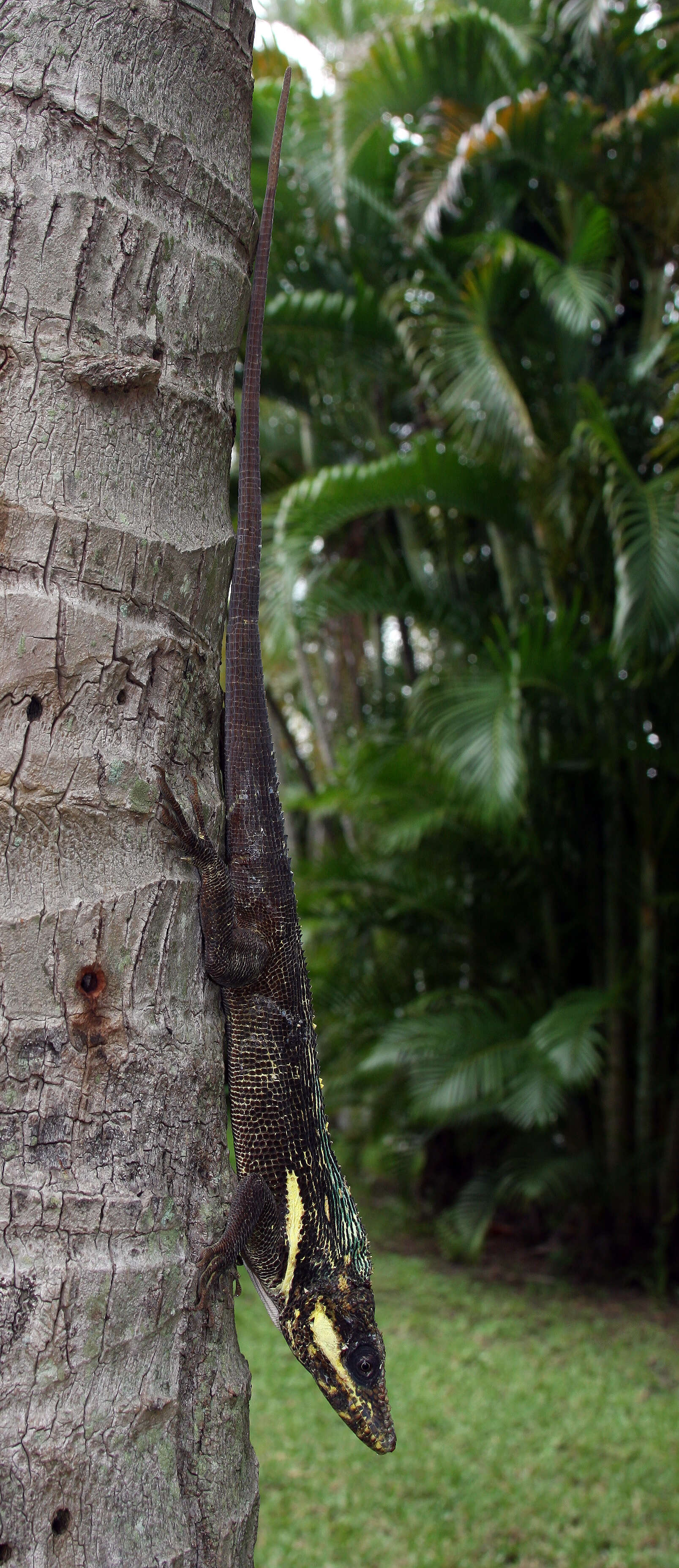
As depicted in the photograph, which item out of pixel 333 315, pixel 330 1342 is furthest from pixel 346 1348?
pixel 333 315

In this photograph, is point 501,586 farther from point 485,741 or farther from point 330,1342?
point 330,1342

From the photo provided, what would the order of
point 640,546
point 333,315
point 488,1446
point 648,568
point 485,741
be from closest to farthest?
point 488,1446, point 648,568, point 640,546, point 485,741, point 333,315

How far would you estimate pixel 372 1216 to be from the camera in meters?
7.76

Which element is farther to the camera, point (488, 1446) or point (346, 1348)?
point (488, 1446)

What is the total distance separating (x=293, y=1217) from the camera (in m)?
1.86

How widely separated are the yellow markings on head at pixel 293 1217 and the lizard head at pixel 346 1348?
0.12 m

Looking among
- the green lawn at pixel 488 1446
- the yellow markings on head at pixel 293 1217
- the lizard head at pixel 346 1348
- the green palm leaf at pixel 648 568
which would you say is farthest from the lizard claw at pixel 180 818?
the green palm leaf at pixel 648 568

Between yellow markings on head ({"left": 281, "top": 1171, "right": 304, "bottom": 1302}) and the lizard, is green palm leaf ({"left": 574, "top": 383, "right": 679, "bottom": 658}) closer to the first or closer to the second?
the lizard

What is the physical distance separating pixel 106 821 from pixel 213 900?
11.7 inches

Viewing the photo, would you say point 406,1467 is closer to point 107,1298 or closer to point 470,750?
point 470,750

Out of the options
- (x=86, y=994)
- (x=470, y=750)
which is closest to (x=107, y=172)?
(x=86, y=994)

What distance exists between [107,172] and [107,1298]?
1.38 m

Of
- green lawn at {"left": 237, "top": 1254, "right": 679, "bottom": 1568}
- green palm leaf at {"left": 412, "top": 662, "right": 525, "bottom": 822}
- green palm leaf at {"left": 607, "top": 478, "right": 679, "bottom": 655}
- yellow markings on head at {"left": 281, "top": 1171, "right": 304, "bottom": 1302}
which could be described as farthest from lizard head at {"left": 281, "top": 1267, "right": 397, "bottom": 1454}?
green palm leaf at {"left": 607, "top": 478, "right": 679, "bottom": 655}

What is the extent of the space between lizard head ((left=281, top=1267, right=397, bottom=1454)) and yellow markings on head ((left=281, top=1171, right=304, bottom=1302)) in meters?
0.12
